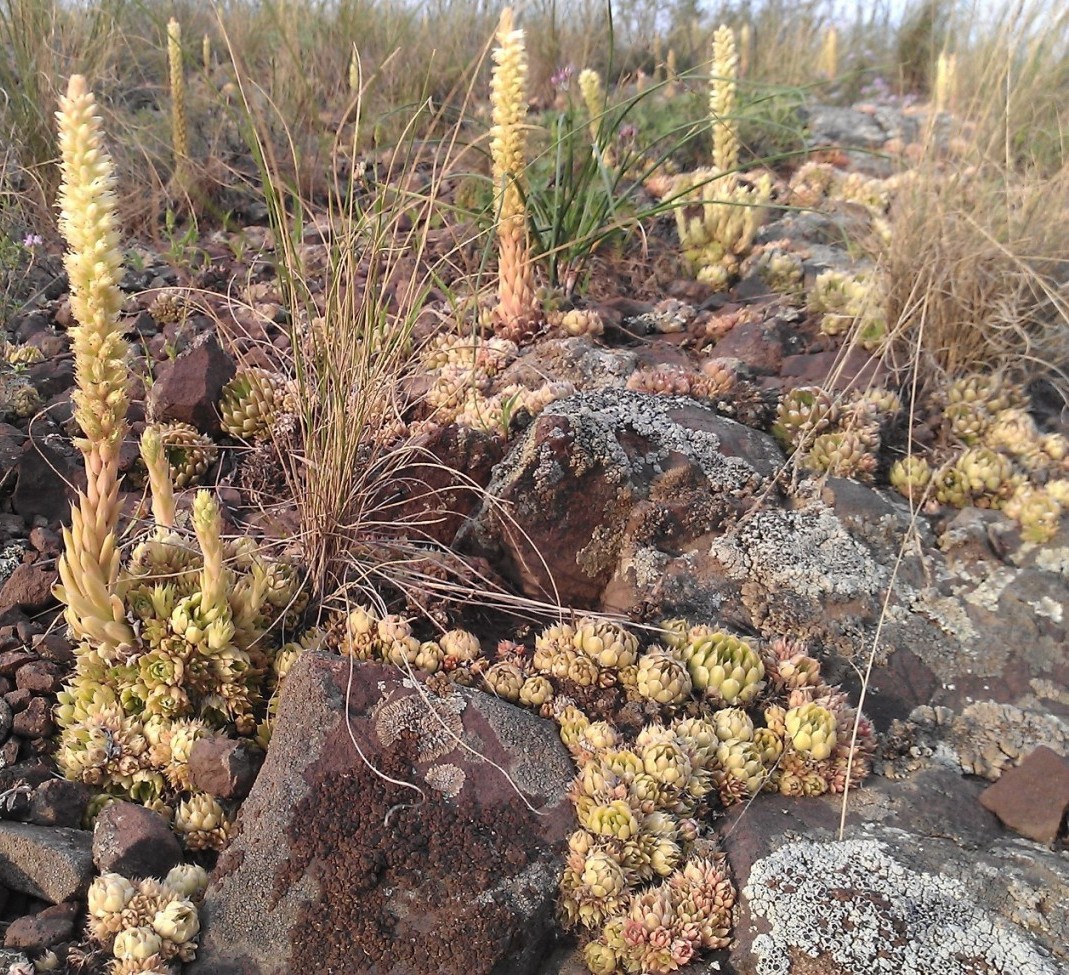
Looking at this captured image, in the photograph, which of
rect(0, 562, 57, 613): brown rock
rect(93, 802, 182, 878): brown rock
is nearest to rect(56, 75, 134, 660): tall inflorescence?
rect(0, 562, 57, 613): brown rock

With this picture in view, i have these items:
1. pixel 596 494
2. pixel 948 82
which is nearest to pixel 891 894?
pixel 596 494

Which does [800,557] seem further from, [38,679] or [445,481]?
[38,679]

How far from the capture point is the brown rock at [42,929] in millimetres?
2205

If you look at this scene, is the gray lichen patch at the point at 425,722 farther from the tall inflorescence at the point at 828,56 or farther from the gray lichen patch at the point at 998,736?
the tall inflorescence at the point at 828,56

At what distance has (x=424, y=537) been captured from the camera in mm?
3516

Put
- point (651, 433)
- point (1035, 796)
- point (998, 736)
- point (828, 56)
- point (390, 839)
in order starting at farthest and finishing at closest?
point (828, 56)
point (651, 433)
point (998, 736)
point (1035, 796)
point (390, 839)

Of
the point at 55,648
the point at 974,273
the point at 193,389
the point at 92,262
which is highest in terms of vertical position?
the point at 92,262

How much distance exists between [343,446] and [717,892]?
5.74 feet

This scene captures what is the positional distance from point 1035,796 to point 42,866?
108 inches

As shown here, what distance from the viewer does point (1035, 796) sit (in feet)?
8.82

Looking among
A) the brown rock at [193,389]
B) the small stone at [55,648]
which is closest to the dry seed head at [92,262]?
the small stone at [55,648]

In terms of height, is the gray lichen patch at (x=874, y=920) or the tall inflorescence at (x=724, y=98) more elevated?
the tall inflorescence at (x=724, y=98)

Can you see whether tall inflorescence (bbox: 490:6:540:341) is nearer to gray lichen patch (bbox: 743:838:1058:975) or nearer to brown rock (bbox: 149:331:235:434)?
brown rock (bbox: 149:331:235:434)

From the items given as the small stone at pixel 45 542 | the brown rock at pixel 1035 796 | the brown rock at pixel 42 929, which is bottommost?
the brown rock at pixel 1035 796
